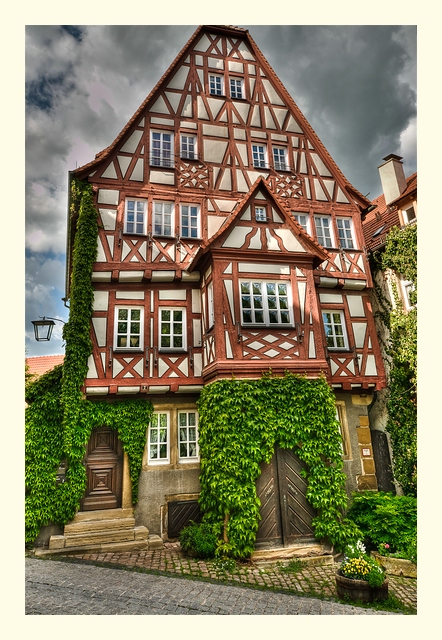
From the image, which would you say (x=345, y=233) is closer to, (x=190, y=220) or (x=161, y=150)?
(x=190, y=220)

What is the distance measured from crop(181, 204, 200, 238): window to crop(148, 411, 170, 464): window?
5489 millimetres

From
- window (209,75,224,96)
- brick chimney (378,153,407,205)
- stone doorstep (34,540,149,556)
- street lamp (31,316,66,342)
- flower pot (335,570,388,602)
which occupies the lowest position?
flower pot (335,570,388,602)

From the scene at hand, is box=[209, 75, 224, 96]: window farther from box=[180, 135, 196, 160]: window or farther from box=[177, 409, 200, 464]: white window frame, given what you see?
box=[177, 409, 200, 464]: white window frame

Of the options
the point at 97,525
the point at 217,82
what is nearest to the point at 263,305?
the point at 97,525

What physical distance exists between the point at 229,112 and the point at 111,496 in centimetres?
1269

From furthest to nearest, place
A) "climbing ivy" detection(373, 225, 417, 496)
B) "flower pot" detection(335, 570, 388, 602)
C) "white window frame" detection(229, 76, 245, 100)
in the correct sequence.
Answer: "white window frame" detection(229, 76, 245, 100)
"climbing ivy" detection(373, 225, 417, 496)
"flower pot" detection(335, 570, 388, 602)

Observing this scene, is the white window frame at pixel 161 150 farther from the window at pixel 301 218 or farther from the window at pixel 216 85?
the window at pixel 301 218

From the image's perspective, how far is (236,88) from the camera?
14477 millimetres

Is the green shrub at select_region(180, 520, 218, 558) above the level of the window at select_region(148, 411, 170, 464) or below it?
below

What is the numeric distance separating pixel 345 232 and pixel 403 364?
15.8ft

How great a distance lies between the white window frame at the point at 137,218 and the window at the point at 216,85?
16.7 ft

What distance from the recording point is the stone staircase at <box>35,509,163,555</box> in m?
9.55

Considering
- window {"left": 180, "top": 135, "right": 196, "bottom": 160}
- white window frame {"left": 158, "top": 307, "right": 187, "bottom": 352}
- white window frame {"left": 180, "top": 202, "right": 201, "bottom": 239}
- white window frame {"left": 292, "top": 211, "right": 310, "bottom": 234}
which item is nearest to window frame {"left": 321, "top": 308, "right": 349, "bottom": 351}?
white window frame {"left": 292, "top": 211, "right": 310, "bottom": 234}

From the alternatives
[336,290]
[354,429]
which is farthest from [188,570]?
[336,290]
